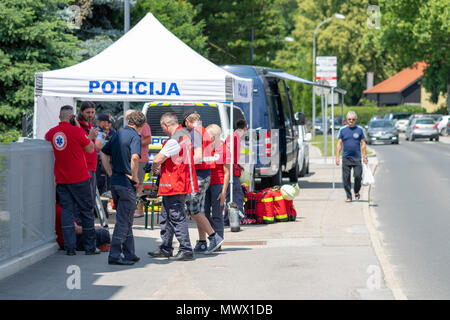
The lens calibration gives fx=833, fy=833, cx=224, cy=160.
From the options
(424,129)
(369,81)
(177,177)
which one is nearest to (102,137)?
(177,177)

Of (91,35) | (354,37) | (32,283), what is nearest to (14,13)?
(91,35)

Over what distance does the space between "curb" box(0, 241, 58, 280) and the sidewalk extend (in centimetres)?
9

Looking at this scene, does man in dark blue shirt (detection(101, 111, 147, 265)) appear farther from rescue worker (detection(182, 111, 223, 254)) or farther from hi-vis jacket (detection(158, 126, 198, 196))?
rescue worker (detection(182, 111, 223, 254))

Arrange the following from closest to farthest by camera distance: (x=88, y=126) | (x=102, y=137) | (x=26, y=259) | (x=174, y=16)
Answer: (x=26, y=259), (x=88, y=126), (x=102, y=137), (x=174, y=16)

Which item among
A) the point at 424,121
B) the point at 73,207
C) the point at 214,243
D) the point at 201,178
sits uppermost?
the point at 424,121

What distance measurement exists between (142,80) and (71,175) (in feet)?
11.0

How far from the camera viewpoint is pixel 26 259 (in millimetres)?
9719

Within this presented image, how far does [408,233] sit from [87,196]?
4996mm

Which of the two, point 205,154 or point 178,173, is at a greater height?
point 205,154

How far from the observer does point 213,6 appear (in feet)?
162

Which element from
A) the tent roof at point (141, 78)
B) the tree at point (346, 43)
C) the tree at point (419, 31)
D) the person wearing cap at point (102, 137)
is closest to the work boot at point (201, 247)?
the tent roof at point (141, 78)

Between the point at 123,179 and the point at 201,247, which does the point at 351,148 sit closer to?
the point at 201,247

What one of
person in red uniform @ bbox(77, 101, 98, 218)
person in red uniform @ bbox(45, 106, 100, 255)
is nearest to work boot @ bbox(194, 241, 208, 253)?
person in red uniform @ bbox(45, 106, 100, 255)

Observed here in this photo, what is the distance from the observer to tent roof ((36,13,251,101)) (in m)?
13.4
